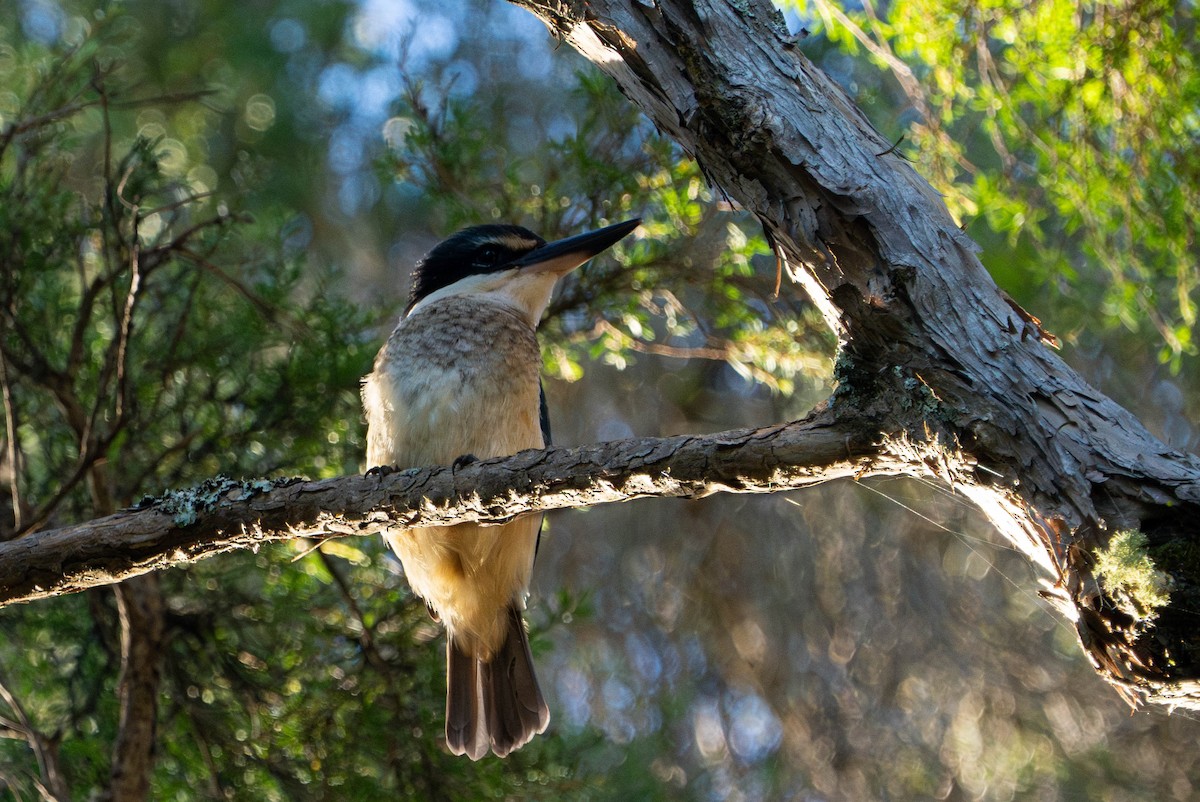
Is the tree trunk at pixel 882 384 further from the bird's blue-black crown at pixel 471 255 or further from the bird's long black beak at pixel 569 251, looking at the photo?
the bird's blue-black crown at pixel 471 255

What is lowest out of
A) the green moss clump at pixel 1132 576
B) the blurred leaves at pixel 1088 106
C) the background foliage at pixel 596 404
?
the background foliage at pixel 596 404

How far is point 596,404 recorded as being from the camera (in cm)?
544

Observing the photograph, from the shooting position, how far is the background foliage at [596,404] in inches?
117

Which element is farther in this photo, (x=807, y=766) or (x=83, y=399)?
(x=807, y=766)

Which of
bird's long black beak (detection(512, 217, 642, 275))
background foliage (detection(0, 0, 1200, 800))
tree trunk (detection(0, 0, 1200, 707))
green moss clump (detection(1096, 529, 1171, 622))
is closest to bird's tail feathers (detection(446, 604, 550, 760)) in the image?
background foliage (detection(0, 0, 1200, 800))

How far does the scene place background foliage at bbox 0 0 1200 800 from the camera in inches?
117

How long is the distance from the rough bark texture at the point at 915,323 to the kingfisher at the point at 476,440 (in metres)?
1.09

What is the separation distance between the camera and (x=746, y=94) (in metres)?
1.64

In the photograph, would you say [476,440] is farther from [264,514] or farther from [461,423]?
[264,514]

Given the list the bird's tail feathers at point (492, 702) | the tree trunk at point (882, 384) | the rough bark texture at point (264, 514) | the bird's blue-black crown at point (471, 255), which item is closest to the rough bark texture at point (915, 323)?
the tree trunk at point (882, 384)

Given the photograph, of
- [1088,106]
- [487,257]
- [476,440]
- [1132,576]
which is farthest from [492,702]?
[1088,106]

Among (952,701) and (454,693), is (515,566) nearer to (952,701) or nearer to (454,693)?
(454,693)

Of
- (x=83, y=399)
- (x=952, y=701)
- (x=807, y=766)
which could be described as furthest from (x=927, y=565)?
(x=83, y=399)

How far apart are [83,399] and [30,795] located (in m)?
1.11
